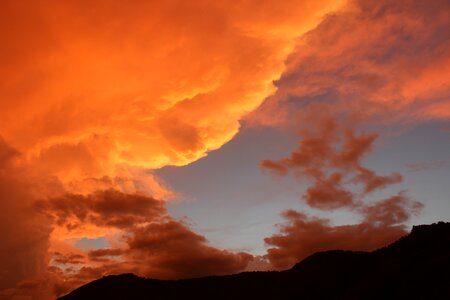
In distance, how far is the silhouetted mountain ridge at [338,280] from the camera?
215 feet

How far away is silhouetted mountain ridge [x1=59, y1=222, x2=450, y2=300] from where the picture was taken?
65.5 m

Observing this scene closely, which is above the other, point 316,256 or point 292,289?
point 316,256

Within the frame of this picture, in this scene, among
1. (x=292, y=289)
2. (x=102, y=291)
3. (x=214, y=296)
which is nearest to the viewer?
(x=292, y=289)

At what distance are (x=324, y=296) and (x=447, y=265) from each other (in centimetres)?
4158

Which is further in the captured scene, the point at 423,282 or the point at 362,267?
the point at 362,267

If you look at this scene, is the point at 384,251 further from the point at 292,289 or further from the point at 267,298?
the point at 267,298

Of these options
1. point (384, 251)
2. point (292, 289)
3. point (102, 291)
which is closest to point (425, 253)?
point (384, 251)

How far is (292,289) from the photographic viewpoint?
110750 mm

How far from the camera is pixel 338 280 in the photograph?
104 m

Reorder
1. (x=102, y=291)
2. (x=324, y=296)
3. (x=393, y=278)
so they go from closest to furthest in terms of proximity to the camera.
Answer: (x=393, y=278) < (x=324, y=296) < (x=102, y=291)

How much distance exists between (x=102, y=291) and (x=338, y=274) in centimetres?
7204

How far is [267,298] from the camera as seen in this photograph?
375ft

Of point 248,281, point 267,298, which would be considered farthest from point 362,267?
point 248,281

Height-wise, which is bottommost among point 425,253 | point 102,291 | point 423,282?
point 423,282
